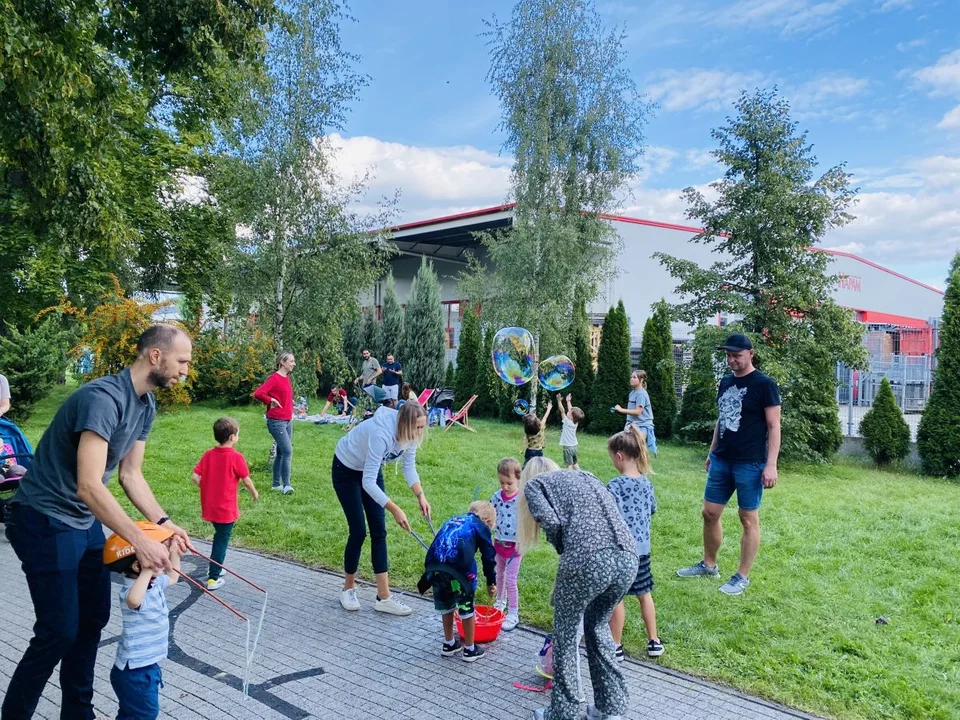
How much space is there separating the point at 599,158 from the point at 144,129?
1163 centimetres

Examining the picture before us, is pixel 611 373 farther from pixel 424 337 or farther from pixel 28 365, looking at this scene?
pixel 28 365

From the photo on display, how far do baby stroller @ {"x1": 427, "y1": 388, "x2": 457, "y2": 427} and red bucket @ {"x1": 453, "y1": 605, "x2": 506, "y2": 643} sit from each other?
11847mm

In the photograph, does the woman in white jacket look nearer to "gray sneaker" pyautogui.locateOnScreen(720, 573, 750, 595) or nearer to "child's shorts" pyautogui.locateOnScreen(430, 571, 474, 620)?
"child's shorts" pyautogui.locateOnScreen(430, 571, 474, 620)

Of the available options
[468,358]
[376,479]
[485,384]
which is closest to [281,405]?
[376,479]

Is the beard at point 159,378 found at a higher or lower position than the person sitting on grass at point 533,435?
higher

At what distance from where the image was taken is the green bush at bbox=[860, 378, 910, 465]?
1335 centimetres

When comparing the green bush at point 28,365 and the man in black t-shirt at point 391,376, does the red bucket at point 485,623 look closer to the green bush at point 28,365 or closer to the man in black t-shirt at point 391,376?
the green bush at point 28,365

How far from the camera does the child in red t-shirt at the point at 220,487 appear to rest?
568cm

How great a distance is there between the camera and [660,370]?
58.5ft

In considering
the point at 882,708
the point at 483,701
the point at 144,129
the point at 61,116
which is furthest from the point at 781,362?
the point at 144,129

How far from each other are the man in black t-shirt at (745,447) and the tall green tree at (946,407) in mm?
8810

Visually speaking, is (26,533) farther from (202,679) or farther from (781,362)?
(781,362)

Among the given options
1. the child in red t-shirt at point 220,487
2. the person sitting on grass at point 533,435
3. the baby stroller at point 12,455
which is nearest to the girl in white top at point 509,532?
the child in red t-shirt at point 220,487

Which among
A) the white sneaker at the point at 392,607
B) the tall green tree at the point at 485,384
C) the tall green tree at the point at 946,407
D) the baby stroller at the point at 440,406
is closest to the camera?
the white sneaker at the point at 392,607
